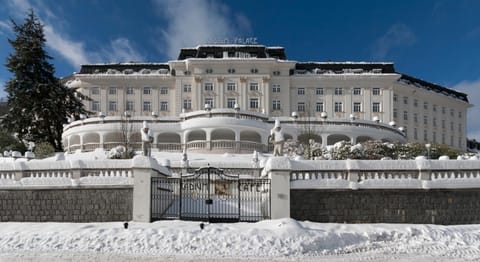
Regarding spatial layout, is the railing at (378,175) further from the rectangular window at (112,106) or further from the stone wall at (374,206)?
the rectangular window at (112,106)

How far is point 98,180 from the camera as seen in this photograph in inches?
522

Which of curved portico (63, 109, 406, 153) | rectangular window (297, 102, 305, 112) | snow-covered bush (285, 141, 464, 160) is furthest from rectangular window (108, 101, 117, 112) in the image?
snow-covered bush (285, 141, 464, 160)

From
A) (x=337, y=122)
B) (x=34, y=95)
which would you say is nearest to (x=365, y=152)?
(x=337, y=122)

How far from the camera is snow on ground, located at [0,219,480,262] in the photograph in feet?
34.4

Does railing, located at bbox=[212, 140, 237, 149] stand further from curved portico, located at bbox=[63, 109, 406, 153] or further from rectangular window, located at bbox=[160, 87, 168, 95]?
rectangular window, located at bbox=[160, 87, 168, 95]

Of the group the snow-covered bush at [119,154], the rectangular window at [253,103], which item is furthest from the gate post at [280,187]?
the rectangular window at [253,103]

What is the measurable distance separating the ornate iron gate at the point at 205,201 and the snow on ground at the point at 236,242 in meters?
0.79

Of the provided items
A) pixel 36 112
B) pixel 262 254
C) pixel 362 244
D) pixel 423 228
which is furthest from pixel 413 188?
pixel 36 112

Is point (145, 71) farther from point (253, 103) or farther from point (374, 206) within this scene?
point (374, 206)

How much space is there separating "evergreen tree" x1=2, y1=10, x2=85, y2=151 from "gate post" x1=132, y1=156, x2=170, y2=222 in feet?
92.3

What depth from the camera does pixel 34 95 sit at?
37.6 meters

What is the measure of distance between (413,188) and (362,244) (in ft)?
10.3

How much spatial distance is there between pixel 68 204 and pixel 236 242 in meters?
6.05

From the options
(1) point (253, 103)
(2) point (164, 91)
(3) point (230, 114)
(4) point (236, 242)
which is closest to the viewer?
(4) point (236, 242)
